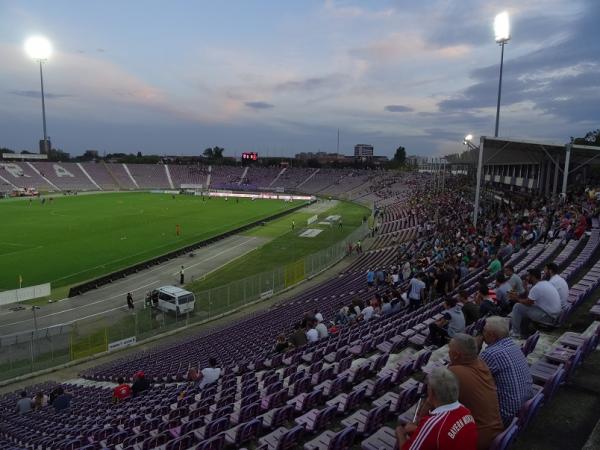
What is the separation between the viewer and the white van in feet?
77.6

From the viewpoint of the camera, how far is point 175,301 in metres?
23.6

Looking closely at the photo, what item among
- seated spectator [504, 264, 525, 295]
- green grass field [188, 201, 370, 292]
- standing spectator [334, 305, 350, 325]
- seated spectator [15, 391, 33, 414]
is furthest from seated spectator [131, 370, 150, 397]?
green grass field [188, 201, 370, 292]

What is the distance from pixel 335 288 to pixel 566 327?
1694 cm

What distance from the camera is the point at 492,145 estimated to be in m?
32.7

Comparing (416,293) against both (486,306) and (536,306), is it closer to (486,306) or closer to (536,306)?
(486,306)

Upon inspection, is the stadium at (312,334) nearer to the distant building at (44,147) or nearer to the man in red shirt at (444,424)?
the man in red shirt at (444,424)

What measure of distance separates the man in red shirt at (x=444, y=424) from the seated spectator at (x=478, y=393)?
0.57 meters

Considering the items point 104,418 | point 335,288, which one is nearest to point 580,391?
point 104,418

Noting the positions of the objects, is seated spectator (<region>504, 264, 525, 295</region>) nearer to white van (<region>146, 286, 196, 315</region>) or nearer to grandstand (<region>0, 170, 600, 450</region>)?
grandstand (<region>0, 170, 600, 450</region>)

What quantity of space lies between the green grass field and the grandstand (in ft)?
34.6

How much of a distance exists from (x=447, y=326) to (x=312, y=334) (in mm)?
4817

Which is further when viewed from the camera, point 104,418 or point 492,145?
point 492,145

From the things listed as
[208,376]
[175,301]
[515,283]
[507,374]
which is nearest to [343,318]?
[208,376]

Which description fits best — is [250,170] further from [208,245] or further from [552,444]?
[552,444]
